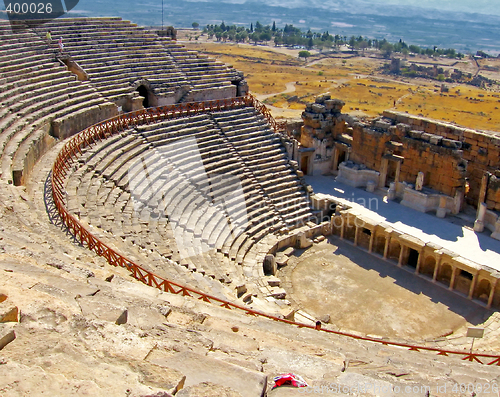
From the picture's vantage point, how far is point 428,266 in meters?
18.6

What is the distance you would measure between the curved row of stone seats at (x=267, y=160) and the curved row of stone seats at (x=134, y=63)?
2.64 metres

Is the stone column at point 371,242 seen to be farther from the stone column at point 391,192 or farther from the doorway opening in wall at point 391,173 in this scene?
the doorway opening in wall at point 391,173

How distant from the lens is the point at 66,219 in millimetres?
12328

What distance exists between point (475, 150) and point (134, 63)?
1660 cm

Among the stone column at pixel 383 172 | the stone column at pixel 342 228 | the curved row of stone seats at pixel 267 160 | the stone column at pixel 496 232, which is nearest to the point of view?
the stone column at pixel 496 232

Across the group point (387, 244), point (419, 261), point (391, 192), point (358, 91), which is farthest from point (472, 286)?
point (358, 91)

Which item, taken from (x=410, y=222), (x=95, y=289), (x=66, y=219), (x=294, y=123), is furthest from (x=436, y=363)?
(x=294, y=123)

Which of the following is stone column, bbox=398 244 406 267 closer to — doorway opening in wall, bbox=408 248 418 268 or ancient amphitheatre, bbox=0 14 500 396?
ancient amphitheatre, bbox=0 14 500 396

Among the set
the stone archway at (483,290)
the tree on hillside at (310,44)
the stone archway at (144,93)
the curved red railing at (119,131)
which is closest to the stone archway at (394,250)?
the stone archway at (483,290)

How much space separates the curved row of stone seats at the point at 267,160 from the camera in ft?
69.8

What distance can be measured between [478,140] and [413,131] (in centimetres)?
273

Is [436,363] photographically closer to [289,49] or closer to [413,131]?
[413,131]

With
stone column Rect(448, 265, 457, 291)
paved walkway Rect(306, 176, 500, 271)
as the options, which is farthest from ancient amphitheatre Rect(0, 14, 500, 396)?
paved walkway Rect(306, 176, 500, 271)

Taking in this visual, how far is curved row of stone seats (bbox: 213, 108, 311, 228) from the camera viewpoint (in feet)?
69.8
